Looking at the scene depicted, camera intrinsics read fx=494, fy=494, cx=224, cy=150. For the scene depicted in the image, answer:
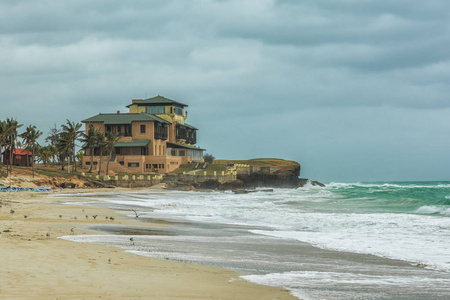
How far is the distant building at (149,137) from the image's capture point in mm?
85375

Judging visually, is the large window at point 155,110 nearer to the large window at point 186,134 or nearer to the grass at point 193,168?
the large window at point 186,134

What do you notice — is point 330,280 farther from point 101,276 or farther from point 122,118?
point 122,118

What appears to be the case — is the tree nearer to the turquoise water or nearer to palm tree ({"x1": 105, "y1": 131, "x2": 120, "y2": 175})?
palm tree ({"x1": 105, "y1": 131, "x2": 120, "y2": 175})

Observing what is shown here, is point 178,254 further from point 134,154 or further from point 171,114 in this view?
point 171,114

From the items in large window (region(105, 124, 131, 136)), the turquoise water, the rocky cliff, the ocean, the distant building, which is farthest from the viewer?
large window (region(105, 124, 131, 136))

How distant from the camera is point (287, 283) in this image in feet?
32.5

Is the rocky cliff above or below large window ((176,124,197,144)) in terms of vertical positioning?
below

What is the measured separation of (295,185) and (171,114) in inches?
1090

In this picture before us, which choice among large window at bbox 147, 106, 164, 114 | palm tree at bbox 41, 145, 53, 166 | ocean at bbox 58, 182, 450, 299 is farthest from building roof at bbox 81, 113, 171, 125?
ocean at bbox 58, 182, 450, 299

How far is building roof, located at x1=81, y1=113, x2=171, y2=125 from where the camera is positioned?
294 ft

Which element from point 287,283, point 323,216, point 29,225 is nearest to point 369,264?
point 287,283

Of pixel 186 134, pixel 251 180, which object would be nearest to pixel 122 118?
pixel 186 134

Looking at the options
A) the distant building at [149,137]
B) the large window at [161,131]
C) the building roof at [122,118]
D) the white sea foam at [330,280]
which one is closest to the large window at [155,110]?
the distant building at [149,137]

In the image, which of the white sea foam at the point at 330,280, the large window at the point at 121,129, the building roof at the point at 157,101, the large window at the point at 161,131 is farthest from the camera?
the building roof at the point at 157,101
